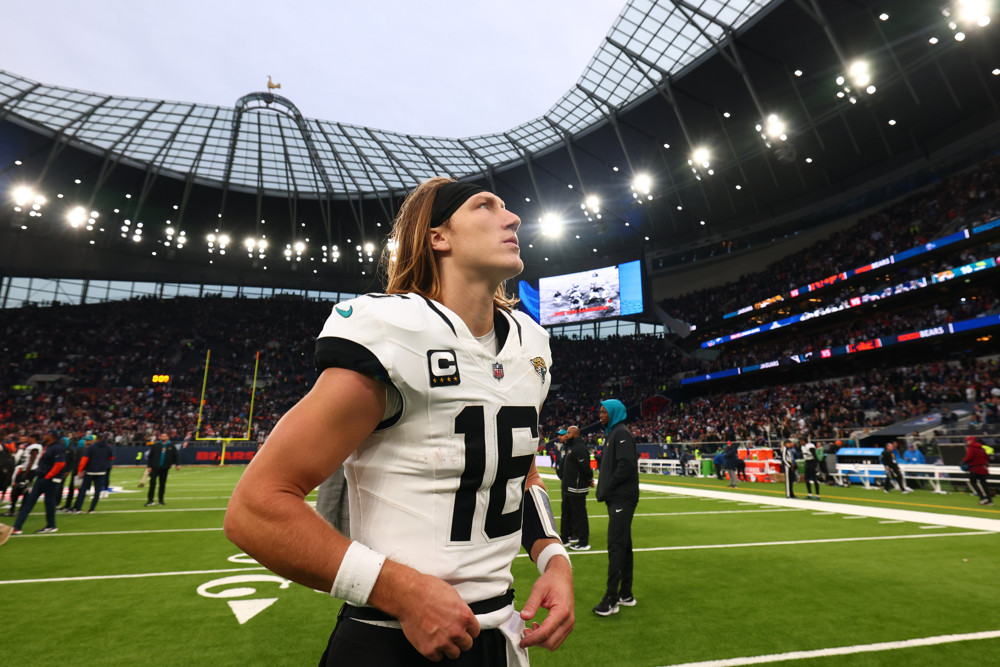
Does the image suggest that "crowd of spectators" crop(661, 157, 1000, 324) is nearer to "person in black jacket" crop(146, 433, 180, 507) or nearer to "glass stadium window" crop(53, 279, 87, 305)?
"person in black jacket" crop(146, 433, 180, 507)

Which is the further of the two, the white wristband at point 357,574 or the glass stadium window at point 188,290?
the glass stadium window at point 188,290

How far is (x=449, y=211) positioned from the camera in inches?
64.4

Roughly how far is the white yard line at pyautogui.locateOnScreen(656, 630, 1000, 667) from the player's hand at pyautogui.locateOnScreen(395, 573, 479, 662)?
3607 millimetres

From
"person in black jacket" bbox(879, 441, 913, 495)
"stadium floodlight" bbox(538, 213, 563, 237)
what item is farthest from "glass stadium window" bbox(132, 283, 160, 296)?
"person in black jacket" bbox(879, 441, 913, 495)

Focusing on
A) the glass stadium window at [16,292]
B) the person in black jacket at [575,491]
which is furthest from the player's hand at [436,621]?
the glass stadium window at [16,292]

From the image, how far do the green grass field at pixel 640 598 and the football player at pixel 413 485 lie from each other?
3.24m

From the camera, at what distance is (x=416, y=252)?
163 centimetres

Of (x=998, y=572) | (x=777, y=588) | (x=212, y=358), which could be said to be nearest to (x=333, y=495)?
(x=777, y=588)

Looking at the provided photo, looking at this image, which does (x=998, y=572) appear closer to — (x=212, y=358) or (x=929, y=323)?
(x=929, y=323)

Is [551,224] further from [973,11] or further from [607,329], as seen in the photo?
[973,11]

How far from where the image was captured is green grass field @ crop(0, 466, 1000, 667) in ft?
13.1

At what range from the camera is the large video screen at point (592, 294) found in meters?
36.3

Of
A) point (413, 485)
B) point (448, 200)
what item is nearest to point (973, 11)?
point (448, 200)

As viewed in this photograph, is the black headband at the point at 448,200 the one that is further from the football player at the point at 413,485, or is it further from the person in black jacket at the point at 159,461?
the person in black jacket at the point at 159,461
